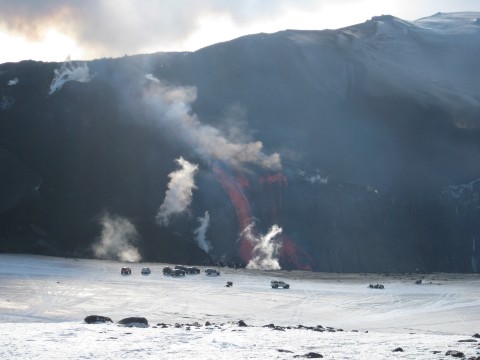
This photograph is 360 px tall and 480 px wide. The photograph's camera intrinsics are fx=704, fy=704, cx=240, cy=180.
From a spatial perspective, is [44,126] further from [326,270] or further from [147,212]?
[326,270]

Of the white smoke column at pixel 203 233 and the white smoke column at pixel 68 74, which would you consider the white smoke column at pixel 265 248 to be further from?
the white smoke column at pixel 68 74

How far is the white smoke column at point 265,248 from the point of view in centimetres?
10031

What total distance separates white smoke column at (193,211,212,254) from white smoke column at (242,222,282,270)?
562 cm

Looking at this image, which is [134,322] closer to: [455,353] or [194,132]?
[455,353]

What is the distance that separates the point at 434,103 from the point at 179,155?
48889 millimetres

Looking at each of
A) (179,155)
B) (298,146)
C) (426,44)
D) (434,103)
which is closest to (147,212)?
(179,155)

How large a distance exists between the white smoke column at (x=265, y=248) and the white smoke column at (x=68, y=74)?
45.9 metres

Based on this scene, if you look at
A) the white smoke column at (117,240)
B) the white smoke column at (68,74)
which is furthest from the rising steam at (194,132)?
the white smoke column at (117,240)

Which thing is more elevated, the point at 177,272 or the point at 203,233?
the point at 203,233

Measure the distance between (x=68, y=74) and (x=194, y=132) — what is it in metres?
28.8

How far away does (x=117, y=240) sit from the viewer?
349 ft

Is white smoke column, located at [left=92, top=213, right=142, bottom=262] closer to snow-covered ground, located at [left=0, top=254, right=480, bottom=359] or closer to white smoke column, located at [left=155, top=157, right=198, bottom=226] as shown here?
white smoke column, located at [left=155, top=157, right=198, bottom=226]

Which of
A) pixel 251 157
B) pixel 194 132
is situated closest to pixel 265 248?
pixel 251 157

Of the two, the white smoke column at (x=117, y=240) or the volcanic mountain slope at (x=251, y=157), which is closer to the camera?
the white smoke column at (x=117, y=240)
